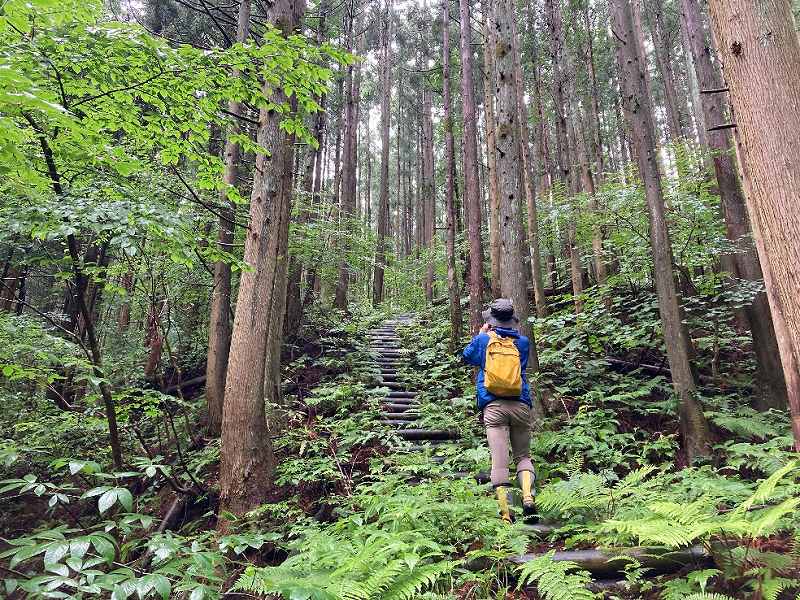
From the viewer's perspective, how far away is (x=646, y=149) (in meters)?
5.71

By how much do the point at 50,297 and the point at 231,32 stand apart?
408 inches

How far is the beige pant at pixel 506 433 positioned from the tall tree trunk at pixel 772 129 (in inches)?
84.8

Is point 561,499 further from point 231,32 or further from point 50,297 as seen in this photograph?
point 50,297

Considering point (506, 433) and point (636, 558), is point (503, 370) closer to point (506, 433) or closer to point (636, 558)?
point (506, 433)

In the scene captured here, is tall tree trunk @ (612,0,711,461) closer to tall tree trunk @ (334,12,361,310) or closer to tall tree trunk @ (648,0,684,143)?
tall tree trunk @ (334,12,361,310)

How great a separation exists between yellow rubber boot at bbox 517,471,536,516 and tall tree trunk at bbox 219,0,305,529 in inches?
119

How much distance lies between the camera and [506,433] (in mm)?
4316

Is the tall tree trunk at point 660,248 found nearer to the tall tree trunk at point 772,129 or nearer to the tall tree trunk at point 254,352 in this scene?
the tall tree trunk at point 772,129

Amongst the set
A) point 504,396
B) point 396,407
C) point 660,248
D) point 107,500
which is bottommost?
point 107,500

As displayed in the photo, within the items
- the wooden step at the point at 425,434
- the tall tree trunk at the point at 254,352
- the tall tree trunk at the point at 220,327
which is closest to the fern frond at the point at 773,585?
the wooden step at the point at 425,434

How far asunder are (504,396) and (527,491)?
A: 891 millimetres

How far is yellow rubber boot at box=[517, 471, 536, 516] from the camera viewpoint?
154 inches

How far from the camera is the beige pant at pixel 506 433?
4207mm

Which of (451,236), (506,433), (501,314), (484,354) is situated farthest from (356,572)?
(451,236)
